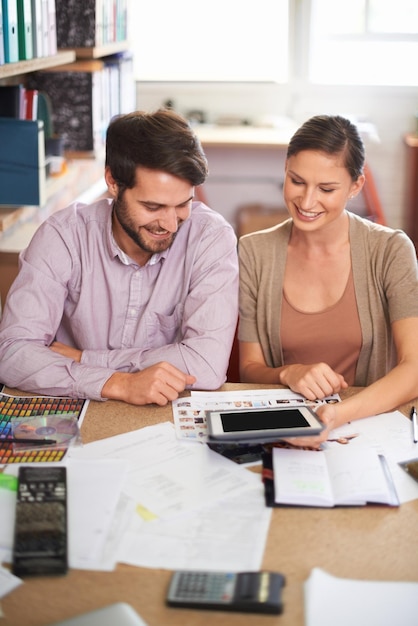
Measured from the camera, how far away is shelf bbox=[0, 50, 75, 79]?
1.91 meters

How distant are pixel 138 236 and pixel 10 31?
0.72 m

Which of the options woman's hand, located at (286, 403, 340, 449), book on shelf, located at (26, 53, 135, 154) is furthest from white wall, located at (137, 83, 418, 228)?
woman's hand, located at (286, 403, 340, 449)

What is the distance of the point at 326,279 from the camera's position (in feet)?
6.25

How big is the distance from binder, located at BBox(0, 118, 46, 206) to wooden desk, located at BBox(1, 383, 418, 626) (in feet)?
4.67

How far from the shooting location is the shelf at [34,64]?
6.28 feet

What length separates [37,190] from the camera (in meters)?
2.26

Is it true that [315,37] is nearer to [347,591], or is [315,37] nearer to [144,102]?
[144,102]

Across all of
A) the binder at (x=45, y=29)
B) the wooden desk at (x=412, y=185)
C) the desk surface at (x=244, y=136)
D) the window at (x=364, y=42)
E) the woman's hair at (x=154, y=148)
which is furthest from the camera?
the window at (x=364, y=42)

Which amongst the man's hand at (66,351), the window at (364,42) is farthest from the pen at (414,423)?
the window at (364,42)

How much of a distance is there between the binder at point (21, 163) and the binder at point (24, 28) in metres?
0.19

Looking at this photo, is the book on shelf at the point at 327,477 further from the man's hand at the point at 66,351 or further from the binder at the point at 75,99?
the binder at the point at 75,99

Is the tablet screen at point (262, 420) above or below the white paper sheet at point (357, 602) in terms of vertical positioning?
above

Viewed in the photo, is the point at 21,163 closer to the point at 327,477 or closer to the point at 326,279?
the point at 326,279

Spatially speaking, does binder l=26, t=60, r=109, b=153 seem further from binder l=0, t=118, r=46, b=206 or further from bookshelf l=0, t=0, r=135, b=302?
binder l=0, t=118, r=46, b=206
